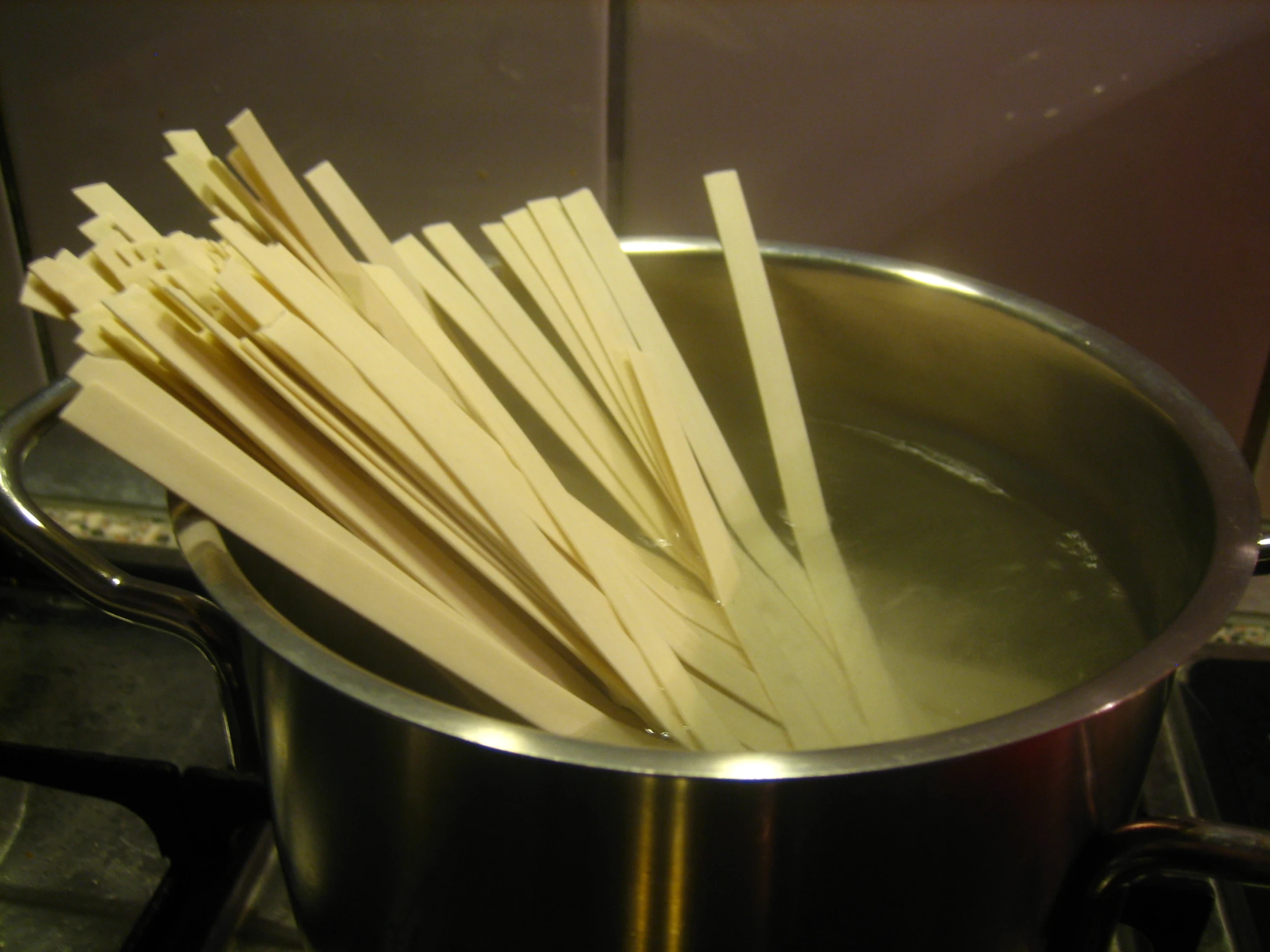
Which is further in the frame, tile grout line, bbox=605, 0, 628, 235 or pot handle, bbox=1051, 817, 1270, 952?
tile grout line, bbox=605, 0, 628, 235

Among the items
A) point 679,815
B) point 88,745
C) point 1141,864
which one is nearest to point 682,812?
point 679,815

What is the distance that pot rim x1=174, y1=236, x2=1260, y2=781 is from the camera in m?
0.24

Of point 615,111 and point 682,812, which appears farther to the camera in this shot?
point 615,111

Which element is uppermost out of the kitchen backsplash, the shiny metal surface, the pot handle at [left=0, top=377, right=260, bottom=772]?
the kitchen backsplash

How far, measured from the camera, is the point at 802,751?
240 millimetres

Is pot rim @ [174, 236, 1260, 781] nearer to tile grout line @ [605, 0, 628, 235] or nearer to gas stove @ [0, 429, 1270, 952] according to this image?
gas stove @ [0, 429, 1270, 952]

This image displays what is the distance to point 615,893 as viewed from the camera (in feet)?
0.86

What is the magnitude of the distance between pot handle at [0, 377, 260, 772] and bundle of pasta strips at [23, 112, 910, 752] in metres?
0.04

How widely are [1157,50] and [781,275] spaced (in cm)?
23

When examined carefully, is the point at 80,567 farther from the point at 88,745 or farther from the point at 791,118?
the point at 791,118

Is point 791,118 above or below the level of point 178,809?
above

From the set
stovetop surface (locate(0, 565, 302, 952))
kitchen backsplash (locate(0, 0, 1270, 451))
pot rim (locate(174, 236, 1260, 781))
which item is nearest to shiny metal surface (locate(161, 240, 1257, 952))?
pot rim (locate(174, 236, 1260, 781))

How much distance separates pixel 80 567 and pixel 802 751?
0.82 ft

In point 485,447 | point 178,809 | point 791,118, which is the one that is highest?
point 791,118
